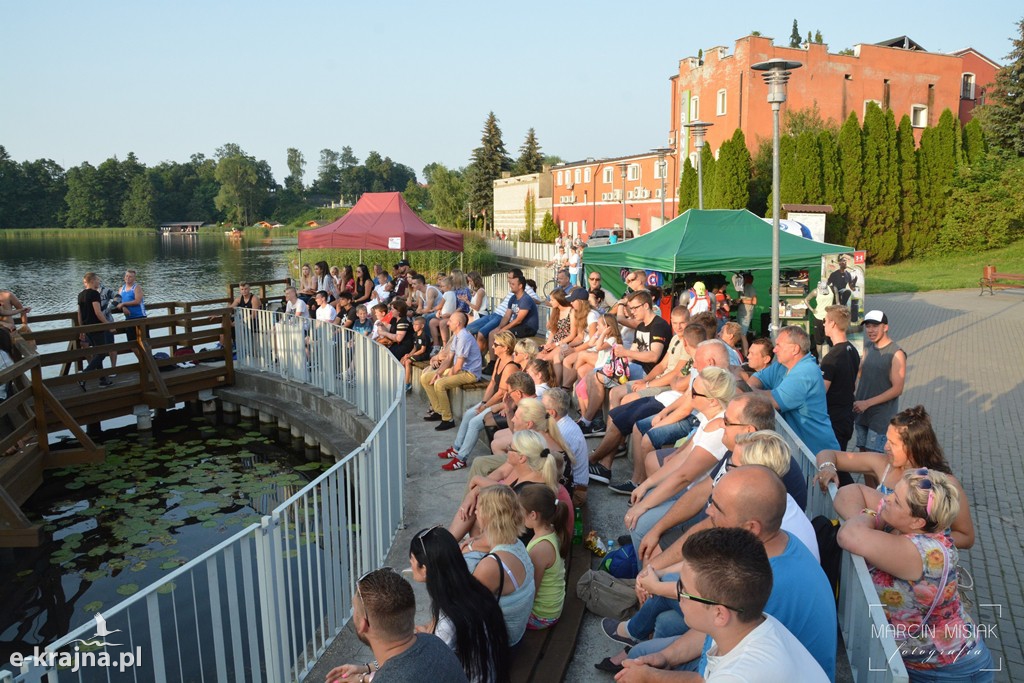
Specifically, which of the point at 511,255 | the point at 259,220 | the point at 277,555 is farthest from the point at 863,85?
the point at 259,220

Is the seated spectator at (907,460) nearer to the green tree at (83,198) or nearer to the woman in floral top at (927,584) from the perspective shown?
the woman in floral top at (927,584)

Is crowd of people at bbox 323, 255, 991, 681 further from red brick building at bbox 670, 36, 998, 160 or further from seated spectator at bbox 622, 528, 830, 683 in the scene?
red brick building at bbox 670, 36, 998, 160

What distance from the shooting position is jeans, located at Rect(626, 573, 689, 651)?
3.38 m

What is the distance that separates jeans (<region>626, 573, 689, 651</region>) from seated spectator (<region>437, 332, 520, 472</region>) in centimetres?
331

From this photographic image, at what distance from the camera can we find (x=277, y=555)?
3527 millimetres

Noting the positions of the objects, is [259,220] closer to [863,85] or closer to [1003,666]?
[863,85]

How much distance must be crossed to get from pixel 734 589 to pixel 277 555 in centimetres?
229

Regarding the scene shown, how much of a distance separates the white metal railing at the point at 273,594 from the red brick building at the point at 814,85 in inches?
1138

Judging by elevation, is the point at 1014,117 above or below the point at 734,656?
above

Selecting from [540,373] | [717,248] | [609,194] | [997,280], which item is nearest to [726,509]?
[540,373]

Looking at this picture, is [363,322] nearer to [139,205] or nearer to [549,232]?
[549,232]

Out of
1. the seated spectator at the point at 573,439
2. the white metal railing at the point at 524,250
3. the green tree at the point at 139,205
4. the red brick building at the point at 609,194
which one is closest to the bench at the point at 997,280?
the white metal railing at the point at 524,250

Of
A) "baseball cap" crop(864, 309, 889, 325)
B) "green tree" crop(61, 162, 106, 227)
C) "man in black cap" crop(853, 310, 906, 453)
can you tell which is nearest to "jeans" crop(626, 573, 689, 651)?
"man in black cap" crop(853, 310, 906, 453)

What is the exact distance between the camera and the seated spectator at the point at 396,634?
97.7 inches
